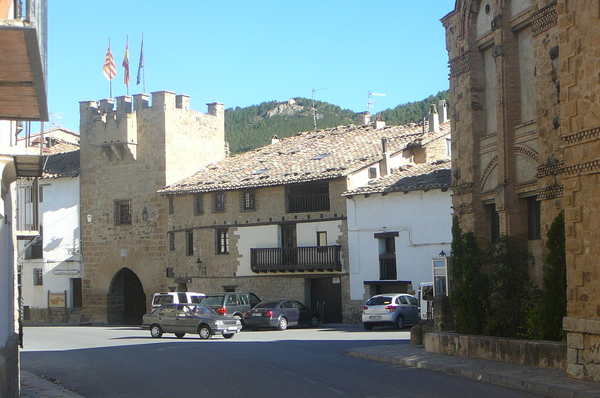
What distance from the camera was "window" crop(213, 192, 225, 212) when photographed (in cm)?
4238

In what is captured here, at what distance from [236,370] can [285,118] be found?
3756 inches

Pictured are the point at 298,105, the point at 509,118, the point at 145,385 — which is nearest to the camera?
the point at 145,385

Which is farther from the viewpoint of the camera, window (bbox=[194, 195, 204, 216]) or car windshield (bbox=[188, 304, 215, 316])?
window (bbox=[194, 195, 204, 216])

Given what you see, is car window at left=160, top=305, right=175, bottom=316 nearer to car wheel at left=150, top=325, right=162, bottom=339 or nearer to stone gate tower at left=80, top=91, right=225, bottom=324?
car wheel at left=150, top=325, right=162, bottom=339

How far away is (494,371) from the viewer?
15.4m

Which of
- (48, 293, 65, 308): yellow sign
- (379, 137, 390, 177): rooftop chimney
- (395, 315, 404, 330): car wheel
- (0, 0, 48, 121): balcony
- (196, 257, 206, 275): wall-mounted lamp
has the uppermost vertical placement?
(379, 137, 390, 177): rooftop chimney

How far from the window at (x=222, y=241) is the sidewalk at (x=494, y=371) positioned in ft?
70.9

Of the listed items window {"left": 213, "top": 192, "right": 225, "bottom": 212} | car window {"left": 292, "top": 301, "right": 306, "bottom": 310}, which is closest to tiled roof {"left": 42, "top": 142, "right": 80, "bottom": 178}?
window {"left": 213, "top": 192, "right": 225, "bottom": 212}

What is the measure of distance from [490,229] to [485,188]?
1.04 meters

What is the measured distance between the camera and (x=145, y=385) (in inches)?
598

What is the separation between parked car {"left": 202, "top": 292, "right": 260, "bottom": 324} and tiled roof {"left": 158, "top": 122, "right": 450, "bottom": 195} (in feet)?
19.9

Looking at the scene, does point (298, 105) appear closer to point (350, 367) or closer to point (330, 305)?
point (330, 305)

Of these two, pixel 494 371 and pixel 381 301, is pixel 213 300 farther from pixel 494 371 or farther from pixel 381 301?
pixel 494 371

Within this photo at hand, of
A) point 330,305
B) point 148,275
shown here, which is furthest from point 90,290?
point 330,305
